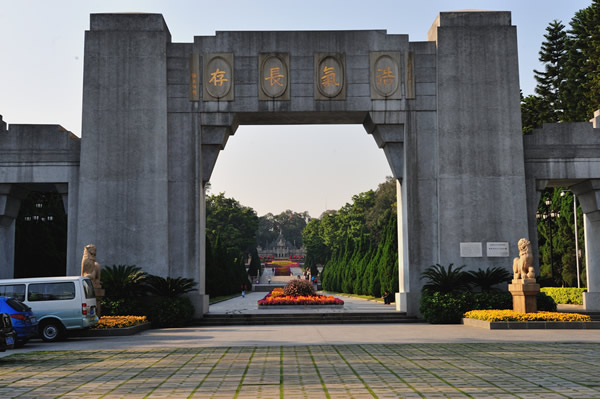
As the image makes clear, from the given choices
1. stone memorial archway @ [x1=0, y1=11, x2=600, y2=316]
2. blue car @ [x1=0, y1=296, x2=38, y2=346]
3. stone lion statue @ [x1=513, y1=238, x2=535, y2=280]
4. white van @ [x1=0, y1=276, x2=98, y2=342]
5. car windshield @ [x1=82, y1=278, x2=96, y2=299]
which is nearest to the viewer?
blue car @ [x1=0, y1=296, x2=38, y2=346]

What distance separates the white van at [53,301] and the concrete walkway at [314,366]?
479 mm

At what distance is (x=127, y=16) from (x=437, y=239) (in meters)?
13.8

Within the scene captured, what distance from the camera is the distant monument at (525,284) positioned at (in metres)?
20.4

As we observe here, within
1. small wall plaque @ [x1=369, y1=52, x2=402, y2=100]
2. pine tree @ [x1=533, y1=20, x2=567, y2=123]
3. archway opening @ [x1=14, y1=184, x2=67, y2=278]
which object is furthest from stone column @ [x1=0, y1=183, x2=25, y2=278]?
pine tree @ [x1=533, y1=20, x2=567, y2=123]

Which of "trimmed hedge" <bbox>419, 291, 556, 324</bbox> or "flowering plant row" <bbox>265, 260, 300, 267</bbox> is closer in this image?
"trimmed hedge" <bbox>419, 291, 556, 324</bbox>

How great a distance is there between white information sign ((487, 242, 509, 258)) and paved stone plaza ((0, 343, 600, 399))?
8838mm

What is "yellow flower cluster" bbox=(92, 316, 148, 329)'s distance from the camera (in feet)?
61.9

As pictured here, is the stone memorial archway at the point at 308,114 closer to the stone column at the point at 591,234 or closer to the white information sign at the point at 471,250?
the white information sign at the point at 471,250

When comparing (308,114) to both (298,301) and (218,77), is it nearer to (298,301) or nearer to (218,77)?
(218,77)

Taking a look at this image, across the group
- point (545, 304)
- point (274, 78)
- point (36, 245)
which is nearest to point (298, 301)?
point (274, 78)

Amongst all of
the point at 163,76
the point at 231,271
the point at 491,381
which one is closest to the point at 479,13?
the point at 163,76

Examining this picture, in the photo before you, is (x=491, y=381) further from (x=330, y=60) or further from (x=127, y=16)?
(x=127, y=16)

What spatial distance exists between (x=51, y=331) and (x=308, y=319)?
902cm

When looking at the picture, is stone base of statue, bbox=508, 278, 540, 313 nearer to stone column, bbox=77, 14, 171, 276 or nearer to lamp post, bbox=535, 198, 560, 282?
stone column, bbox=77, 14, 171, 276
